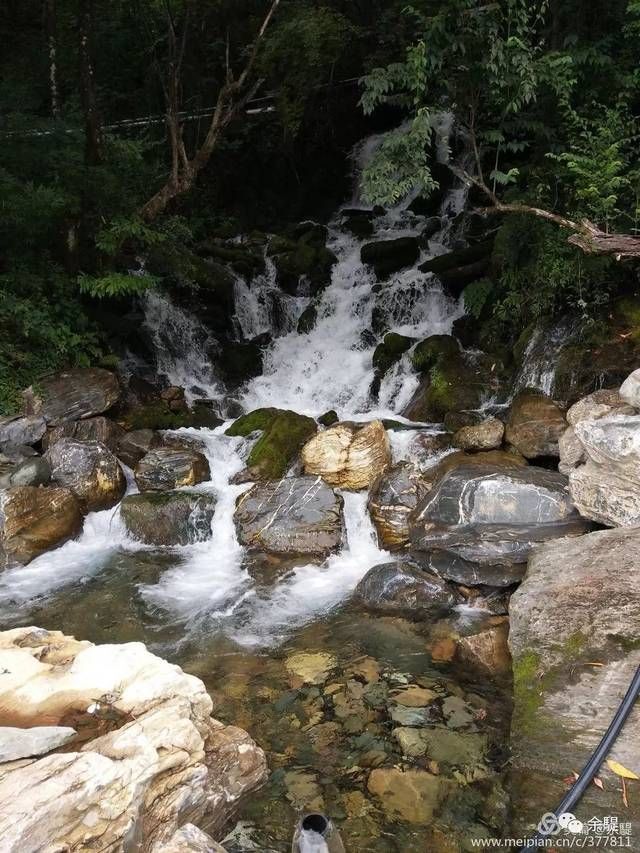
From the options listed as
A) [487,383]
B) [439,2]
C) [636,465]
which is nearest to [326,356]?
[487,383]

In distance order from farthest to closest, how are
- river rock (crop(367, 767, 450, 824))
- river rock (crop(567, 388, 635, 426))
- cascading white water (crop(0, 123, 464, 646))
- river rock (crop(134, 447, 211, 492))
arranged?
river rock (crop(134, 447, 211, 492)) < cascading white water (crop(0, 123, 464, 646)) < river rock (crop(567, 388, 635, 426)) < river rock (crop(367, 767, 450, 824))

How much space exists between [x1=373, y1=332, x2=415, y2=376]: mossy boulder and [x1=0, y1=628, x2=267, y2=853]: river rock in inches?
317

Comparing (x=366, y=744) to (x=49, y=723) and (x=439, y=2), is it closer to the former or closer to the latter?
(x=49, y=723)

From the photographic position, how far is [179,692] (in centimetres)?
375

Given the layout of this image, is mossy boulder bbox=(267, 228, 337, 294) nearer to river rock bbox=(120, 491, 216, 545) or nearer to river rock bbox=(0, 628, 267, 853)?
river rock bbox=(120, 491, 216, 545)

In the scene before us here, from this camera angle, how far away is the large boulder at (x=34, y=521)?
7.47 metres

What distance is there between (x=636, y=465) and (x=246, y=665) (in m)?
3.91

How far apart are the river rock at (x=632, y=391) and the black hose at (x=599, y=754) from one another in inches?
122

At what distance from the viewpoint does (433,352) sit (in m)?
10.7

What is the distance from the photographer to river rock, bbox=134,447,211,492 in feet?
28.8

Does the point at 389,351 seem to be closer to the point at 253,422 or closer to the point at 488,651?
the point at 253,422

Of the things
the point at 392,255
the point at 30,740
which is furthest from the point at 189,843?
the point at 392,255

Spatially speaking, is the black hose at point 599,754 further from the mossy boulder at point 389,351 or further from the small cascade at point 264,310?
the small cascade at point 264,310

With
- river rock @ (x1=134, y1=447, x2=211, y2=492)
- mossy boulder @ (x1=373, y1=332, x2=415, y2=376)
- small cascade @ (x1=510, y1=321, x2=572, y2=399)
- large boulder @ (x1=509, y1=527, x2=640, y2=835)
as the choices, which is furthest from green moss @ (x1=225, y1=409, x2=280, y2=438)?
large boulder @ (x1=509, y1=527, x2=640, y2=835)
